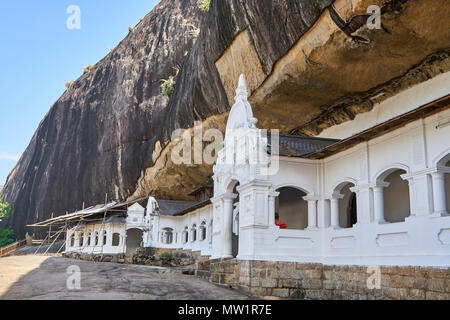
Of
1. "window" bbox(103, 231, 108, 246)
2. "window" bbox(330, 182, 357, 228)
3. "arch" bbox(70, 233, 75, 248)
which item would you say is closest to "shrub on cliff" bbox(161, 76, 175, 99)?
"window" bbox(103, 231, 108, 246)

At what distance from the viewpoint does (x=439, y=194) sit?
9.23m

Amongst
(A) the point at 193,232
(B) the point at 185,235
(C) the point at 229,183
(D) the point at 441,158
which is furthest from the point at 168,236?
(D) the point at 441,158

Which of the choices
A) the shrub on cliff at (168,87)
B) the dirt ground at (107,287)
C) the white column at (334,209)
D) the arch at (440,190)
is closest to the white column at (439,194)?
the arch at (440,190)

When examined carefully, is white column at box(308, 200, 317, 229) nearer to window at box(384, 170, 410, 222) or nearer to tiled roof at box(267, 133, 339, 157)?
tiled roof at box(267, 133, 339, 157)

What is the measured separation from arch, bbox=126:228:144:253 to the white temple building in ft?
73.6

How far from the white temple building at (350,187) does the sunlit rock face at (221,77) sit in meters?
1.56

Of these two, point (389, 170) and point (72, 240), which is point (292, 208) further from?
point (72, 240)

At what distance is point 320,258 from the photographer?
1266 centimetres

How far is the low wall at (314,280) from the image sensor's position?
32.5ft

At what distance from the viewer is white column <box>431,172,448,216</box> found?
9188 millimetres

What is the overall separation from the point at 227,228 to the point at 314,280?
3.63 m

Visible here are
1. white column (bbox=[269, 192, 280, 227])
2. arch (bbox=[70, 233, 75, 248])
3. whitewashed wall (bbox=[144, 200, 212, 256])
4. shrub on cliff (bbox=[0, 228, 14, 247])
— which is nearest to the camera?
white column (bbox=[269, 192, 280, 227])
